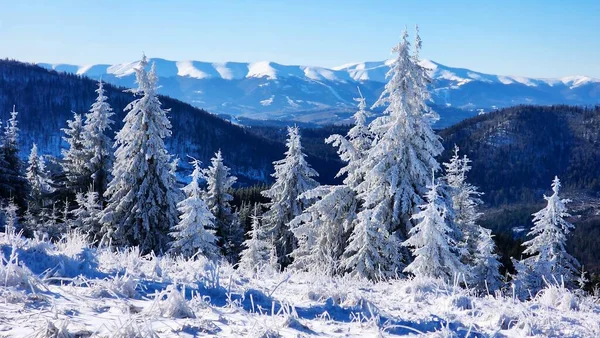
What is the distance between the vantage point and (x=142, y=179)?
22359 millimetres

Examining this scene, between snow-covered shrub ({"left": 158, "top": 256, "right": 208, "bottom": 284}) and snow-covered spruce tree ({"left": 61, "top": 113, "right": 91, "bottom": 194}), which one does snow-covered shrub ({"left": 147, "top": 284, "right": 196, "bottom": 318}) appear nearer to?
snow-covered shrub ({"left": 158, "top": 256, "right": 208, "bottom": 284})

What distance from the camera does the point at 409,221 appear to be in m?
16.3

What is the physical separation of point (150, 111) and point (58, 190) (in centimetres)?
1621

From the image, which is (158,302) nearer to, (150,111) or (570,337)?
(570,337)

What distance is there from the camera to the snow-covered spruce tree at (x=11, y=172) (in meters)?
29.0

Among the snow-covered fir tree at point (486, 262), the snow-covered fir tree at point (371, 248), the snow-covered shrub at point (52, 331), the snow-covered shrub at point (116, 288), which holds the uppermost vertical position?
the snow-covered shrub at point (52, 331)

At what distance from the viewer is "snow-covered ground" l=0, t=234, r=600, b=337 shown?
317cm

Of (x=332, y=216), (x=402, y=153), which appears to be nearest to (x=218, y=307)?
(x=402, y=153)

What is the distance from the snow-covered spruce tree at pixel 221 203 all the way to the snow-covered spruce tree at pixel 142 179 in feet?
26.7

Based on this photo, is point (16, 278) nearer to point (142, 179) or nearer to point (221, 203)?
point (142, 179)

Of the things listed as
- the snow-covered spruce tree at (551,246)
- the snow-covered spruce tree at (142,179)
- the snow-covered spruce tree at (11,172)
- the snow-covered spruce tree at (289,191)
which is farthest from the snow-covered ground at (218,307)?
the snow-covered spruce tree at (11,172)

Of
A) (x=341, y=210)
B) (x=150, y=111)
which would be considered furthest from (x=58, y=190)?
(x=341, y=210)

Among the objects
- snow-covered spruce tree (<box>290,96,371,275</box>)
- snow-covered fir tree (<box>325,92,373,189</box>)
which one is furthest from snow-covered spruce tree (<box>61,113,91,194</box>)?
snow-covered fir tree (<box>325,92,373,189</box>)

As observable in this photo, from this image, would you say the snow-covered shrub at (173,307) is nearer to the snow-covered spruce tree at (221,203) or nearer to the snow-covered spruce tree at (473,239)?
the snow-covered spruce tree at (473,239)
